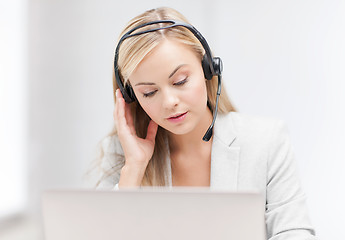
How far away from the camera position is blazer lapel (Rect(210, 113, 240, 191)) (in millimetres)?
1377

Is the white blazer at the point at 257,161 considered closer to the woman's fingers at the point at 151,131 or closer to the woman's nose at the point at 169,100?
the woman's fingers at the point at 151,131

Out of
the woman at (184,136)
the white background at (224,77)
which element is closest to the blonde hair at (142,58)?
the woman at (184,136)

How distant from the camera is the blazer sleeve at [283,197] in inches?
47.1

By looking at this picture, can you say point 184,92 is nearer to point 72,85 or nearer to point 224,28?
point 224,28

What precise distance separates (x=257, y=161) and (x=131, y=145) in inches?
17.2

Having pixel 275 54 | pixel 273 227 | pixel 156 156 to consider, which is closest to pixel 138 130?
pixel 156 156

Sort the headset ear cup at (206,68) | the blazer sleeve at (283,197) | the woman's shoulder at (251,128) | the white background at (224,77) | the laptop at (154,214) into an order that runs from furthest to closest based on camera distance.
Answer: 1. the white background at (224,77)
2. the woman's shoulder at (251,128)
3. the headset ear cup at (206,68)
4. the blazer sleeve at (283,197)
5. the laptop at (154,214)

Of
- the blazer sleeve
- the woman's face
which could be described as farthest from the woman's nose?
the blazer sleeve

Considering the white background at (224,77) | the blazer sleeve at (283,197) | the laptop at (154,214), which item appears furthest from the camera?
the white background at (224,77)

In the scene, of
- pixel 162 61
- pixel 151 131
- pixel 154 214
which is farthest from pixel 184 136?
pixel 154 214

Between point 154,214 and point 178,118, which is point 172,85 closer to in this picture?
point 178,118

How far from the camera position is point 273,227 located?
1229 mm

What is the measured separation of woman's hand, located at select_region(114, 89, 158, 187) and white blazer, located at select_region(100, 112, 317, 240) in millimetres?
138

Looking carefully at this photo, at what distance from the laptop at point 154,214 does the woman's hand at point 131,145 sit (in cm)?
Result: 63
